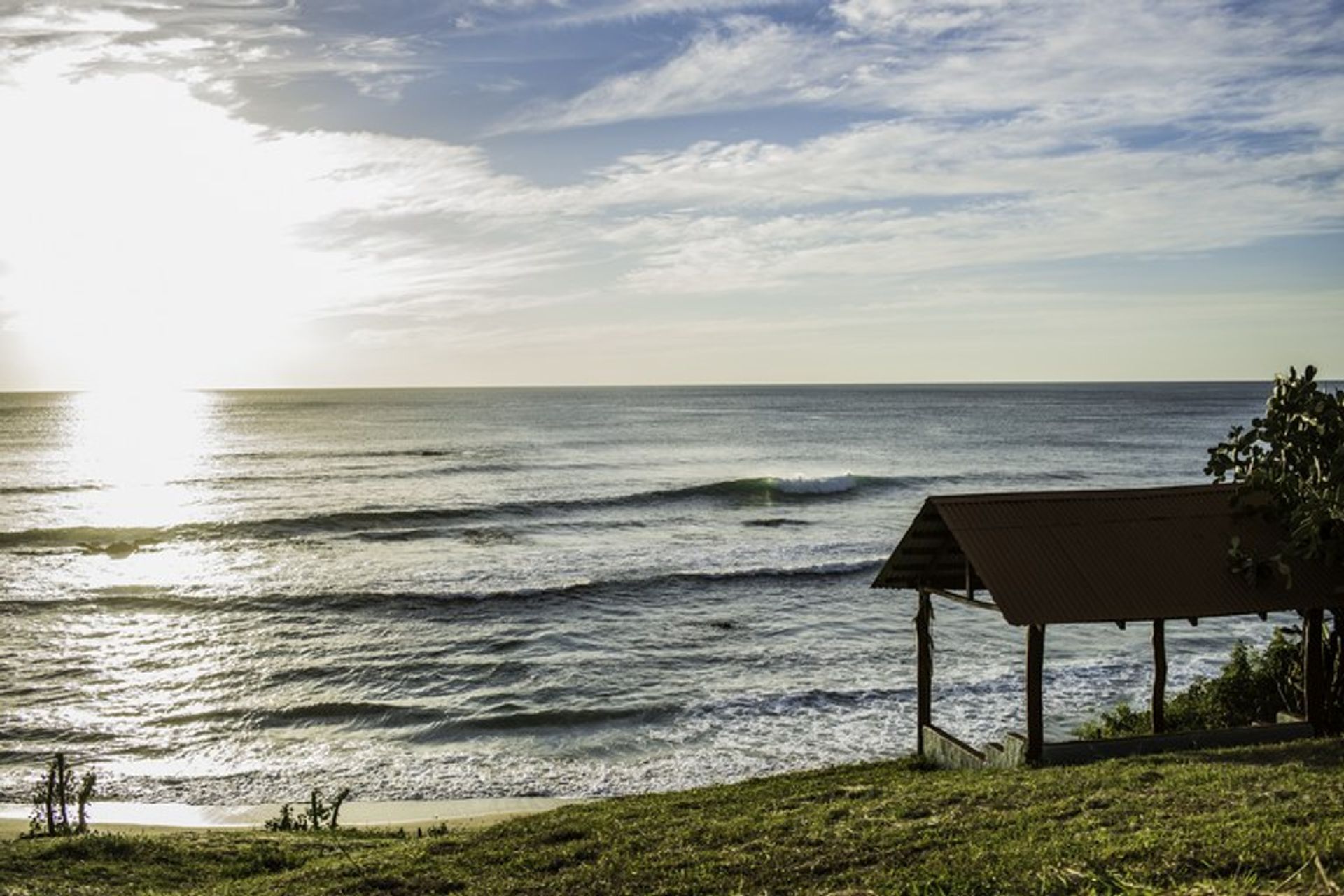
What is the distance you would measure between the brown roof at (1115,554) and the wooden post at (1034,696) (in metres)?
0.55

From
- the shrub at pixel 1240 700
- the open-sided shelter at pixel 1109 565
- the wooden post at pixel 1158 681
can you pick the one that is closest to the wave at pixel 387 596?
the shrub at pixel 1240 700

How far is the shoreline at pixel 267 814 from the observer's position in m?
17.1

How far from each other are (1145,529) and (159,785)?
18112 mm

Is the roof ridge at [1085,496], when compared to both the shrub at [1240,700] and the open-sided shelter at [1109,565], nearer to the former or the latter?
the open-sided shelter at [1109,565]

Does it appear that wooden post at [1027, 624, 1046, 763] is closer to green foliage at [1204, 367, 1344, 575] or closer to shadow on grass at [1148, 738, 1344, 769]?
shadow on grass at [1148, 738, 1344, 769]

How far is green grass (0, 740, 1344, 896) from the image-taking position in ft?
27.5

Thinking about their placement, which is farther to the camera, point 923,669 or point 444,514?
point 444,514

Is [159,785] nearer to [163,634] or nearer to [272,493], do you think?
[163,634]

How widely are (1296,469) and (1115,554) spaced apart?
9.96 ft

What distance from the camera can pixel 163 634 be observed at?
→ 31391mm

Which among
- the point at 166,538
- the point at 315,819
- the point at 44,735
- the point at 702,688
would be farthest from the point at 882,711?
the point at 166,538

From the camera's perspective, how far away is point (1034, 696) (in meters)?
14.2

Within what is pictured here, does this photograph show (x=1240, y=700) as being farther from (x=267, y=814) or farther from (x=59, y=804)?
(x=59, y=804)

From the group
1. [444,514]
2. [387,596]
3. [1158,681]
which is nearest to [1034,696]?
[1158,681]
